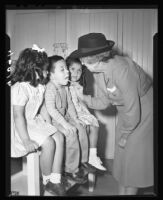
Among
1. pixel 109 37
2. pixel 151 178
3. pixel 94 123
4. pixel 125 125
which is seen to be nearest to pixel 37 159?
pixel 94 123

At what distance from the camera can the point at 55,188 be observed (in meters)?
2.04

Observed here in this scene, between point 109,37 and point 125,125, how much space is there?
0.53m

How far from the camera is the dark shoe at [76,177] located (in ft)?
6.80

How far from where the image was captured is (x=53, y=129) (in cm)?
204

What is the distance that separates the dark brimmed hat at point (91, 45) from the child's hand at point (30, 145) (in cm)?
56

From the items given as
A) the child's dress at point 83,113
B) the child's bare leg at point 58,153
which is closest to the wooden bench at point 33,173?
the child's bare leg at point 58,153

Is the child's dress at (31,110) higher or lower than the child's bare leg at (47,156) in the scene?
higher

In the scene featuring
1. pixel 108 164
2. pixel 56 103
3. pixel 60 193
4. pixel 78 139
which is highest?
pixel 56 103

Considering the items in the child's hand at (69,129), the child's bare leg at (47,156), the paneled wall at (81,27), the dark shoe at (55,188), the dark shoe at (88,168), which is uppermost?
the paneled wall at (81,27)

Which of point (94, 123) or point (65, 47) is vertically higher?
point (65, 47)

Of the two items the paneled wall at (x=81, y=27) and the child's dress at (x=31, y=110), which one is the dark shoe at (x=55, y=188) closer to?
the child's dress at (x=31, y=110)

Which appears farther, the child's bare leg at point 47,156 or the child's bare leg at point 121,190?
the child's bare leg at point 121,190

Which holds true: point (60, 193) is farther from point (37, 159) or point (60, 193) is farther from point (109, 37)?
point (109, 37)
